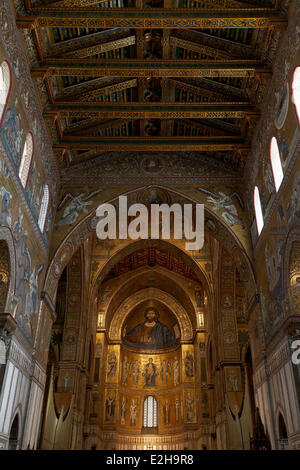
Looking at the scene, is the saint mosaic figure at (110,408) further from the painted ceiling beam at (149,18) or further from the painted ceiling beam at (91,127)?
the painted ceiling beam at (149,18)

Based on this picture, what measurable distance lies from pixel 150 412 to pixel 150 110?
961 inches

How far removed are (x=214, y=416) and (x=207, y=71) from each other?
1870 cm

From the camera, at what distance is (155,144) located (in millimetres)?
16125

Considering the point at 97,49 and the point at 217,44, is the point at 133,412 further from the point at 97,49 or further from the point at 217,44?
the point at 217,44

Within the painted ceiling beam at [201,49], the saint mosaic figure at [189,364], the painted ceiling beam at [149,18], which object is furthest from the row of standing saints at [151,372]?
the painted ceiling beam at [149,18]

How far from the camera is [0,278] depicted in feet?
37.8

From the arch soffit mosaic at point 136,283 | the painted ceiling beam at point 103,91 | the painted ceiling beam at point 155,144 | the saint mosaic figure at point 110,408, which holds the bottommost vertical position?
the saint mosaic figure at point 110,408

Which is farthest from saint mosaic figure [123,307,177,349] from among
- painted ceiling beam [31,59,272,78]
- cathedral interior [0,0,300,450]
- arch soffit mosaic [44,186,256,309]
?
painted ceiling beam [31,59,272,78]

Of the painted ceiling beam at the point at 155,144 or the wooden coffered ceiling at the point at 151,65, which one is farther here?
the painted ceiling beam at the point at 155,144

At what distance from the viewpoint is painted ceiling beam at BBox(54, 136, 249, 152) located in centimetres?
1588

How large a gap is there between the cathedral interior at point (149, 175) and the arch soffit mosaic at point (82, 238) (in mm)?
82

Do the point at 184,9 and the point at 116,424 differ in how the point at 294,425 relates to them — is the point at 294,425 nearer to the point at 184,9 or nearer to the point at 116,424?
the point at 184,9

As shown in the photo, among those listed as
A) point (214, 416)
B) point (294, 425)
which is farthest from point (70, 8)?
point (214, 416)

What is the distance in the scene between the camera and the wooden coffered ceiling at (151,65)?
1141cm
